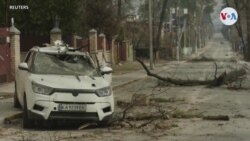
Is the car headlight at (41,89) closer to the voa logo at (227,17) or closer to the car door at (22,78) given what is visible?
the car door at (22,78)

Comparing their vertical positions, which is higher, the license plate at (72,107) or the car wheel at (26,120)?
the license plate at (72,107)

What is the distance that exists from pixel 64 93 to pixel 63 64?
1675 millimetres

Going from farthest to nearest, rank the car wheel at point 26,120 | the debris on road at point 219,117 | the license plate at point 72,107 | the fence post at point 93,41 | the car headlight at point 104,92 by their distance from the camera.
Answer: the fence post at point 93,41 < the debris on road at point 219,117 < the car wheel at point 26,120 < the car headlight at point 104,92 < the license plate at point 72,107

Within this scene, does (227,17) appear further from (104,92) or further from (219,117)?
(104,92)

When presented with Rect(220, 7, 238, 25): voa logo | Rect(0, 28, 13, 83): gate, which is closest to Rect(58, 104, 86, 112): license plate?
Rect(0, 28, 13, 83): gate

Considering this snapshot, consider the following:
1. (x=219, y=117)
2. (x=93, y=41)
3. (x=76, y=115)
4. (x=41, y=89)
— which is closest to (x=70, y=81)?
(x=41, y=89)

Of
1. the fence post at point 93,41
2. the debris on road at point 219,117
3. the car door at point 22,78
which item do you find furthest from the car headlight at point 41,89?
the fence post at point 93,41

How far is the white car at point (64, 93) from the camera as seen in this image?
464 inches

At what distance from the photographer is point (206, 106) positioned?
55.6 feet

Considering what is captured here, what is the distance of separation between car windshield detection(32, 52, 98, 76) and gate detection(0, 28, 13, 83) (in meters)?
11.7

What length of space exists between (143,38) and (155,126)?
215 ft

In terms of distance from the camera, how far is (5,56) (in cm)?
2544

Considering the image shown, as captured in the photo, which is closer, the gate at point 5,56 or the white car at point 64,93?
the white car at point 64,93

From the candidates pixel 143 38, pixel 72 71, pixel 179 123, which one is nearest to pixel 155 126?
pixel 179 123
